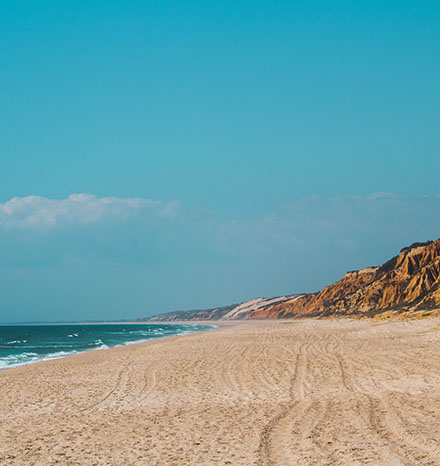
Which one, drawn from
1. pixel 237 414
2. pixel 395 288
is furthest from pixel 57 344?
pixel 237 414

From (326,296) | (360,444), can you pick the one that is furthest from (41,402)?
(326,296)

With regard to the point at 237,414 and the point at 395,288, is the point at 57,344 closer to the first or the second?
the point at 395,288

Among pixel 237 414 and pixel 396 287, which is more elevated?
pixel 396 287

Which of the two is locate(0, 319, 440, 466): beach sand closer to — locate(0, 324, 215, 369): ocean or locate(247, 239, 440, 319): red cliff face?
locate(0, 324, 215, 369): ocean

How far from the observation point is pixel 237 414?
10516mm

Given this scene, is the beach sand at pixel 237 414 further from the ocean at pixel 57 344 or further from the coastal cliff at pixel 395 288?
the coastal cliff at pixel 395 288

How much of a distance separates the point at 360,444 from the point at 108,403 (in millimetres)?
7331

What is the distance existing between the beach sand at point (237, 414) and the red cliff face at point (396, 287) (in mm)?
29870

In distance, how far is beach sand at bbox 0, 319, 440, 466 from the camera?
776 centimetres

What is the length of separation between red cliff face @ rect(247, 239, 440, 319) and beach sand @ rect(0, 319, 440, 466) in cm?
2987

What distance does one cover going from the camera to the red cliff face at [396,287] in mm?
48688

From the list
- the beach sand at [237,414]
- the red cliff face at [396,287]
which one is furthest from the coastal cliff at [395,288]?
the beach sand at [237,414]

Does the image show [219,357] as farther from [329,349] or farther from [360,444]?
[360,444]

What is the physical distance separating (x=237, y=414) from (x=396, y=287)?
2176 inches
